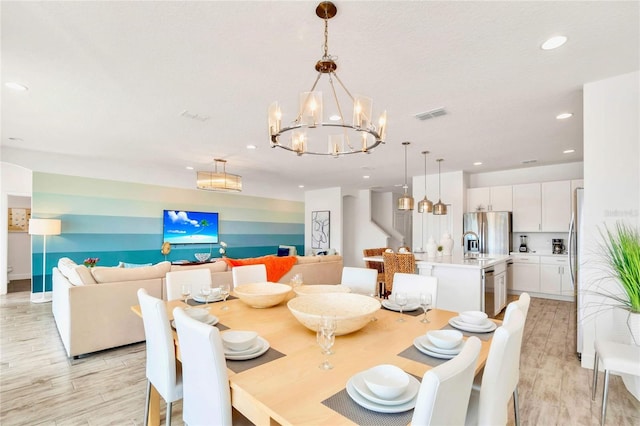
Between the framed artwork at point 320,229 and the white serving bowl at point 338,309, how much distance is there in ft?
22.9

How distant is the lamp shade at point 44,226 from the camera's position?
5148 mm

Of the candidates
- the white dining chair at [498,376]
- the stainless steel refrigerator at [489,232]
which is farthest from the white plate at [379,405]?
the stainless steel refrigerator at [489,232]

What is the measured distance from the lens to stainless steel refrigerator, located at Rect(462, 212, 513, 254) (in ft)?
19.9

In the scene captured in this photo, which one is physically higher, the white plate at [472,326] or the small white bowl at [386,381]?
the small white bowl at [386,381]

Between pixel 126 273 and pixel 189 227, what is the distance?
4.06 m

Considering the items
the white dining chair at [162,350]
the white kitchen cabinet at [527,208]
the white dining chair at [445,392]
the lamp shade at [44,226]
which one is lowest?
the white dining chair at [162,350]

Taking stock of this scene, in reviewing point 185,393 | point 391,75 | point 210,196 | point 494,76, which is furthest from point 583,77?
point 210,196

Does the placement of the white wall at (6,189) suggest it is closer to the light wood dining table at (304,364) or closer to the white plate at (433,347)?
the light wood dining table at (304,364)

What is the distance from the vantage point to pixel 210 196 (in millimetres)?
7945

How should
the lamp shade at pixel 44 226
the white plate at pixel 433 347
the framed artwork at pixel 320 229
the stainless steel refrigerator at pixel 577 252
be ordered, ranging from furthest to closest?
1. the framed artwork at pixel 320 229
2. the lamp shade at pixel 44 226
3. the stainless steel refrigerator at pixel 577 252
4. the white plate at pixel 433 347

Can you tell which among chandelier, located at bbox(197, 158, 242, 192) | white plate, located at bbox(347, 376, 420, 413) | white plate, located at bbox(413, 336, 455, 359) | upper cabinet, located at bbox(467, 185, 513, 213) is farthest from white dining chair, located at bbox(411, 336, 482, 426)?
upper cabinet, located at bbox(467, 185, 513, 213)

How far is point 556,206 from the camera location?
570cm

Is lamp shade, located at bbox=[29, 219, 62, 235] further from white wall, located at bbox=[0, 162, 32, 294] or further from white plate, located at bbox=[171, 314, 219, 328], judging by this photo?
white plate, located at bbox=[171, 314, 219, 328]

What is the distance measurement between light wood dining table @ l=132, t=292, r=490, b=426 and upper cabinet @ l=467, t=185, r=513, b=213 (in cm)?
510
